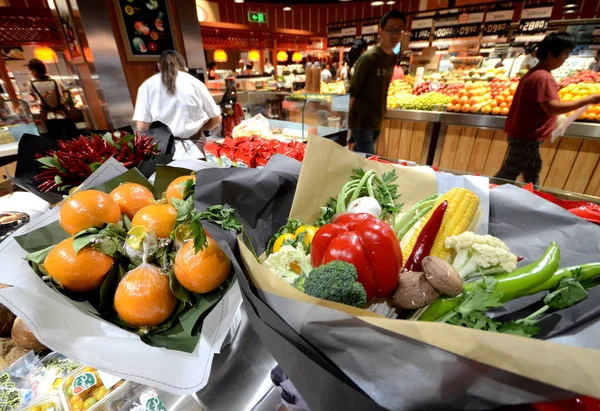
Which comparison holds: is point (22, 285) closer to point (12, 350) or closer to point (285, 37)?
point (12, 350)

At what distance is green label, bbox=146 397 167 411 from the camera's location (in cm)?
66

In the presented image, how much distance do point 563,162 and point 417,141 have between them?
176cm

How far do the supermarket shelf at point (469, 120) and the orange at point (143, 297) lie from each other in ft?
13.8

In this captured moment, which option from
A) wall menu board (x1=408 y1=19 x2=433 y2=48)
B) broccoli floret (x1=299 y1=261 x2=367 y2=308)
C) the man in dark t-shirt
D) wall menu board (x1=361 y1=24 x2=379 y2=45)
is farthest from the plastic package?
wall menu board (x1=361 y1=24 x2=379 y2=45)

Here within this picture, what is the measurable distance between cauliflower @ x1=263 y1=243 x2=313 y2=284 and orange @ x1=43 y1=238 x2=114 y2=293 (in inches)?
16.3

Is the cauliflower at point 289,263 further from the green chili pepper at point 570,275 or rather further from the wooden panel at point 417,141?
the wooden panel at point 417,141

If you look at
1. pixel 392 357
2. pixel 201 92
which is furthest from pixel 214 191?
pixel 201 92

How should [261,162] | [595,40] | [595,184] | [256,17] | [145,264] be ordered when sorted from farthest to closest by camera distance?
[256,17] → [595,40] → [595,184] → [261,162] → [145,264]

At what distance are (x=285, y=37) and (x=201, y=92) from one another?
11.2 meters

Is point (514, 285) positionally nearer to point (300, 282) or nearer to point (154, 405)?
point (300, 282)

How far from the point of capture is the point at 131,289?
623 mm

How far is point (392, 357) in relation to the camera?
1.24 ft

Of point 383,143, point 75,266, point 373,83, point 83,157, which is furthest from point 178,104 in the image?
point 383,143

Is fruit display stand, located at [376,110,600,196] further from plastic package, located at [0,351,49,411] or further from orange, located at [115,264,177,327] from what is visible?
plastic package, located at [0,351,49,411]
